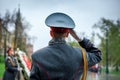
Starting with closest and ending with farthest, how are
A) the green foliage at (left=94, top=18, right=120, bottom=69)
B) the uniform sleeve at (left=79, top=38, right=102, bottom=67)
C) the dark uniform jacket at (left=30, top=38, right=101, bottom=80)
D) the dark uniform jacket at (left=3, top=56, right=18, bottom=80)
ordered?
1. the dark uniform jacket at (left=30, top=38, right=101, bottom=80)
2. the uniform sleeve at (left=79, top=38, right=102, bottom=67)
3. the dark uniform jacket at (left=3, top=56, right=18, bottom=80)
4. the green foliage at (left=94, top=18, right=120, bottom=69)

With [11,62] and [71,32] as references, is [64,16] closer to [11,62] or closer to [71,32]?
[71,32]

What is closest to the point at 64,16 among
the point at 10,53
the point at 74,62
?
the point at 74,62

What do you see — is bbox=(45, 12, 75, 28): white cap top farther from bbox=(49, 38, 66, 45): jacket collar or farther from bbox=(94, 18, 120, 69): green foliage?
bbox=(94, 18, 120, 69): green foliage

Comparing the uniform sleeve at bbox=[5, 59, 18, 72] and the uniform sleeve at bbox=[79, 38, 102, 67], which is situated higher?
the uniform sleeve at bbox=[79, 38, 102, 67]

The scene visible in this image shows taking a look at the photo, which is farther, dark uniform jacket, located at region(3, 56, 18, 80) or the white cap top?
dark uniform jacket, located at region(3, 56, 18, 80)

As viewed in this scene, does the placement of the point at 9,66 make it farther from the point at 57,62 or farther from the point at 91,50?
the point at 57,62

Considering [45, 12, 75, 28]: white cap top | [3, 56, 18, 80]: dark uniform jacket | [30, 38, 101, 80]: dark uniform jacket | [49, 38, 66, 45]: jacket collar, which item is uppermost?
[45, 12, 75, 28]: white cap top

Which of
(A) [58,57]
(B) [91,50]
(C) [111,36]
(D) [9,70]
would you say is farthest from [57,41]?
(C) [111,36]

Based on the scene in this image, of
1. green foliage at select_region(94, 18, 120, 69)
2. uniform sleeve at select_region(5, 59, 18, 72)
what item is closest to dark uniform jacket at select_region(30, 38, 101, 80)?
uniform sleeve at select_region(5, 59, 18, 72)

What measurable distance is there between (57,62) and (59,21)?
0.34 metres

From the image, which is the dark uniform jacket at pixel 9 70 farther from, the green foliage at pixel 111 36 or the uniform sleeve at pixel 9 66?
the green foliage at pixel 111 36

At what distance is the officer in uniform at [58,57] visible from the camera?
3.80 meters

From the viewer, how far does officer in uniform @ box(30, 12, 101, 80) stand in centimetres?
380

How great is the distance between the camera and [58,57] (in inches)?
151
